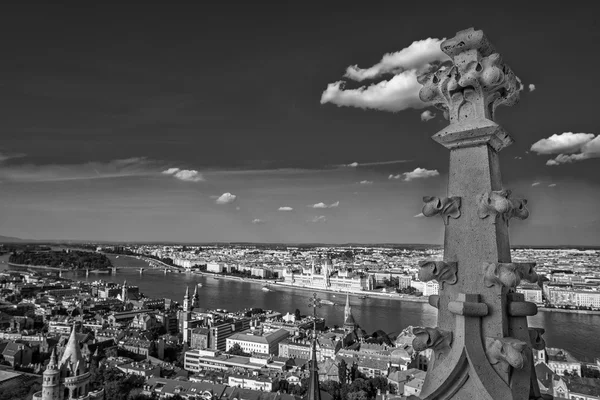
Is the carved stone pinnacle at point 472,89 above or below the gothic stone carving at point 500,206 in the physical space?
above

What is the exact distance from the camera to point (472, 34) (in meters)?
0.90

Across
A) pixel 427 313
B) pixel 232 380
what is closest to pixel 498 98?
pixel 232 380

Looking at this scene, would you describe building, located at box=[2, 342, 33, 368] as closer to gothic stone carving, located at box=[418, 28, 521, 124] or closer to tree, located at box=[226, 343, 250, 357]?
tree, located at box=[226, 343, 250, 357]

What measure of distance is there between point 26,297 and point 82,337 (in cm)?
1336

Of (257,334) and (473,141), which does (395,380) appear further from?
(473,141)

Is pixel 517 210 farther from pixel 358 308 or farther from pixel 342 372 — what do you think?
pixel 358 308

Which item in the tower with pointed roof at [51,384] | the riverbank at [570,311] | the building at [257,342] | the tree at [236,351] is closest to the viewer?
the tower with pointed roof at [51,384]

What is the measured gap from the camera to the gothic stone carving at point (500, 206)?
824 millimetres

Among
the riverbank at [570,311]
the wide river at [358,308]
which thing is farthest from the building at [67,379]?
the riverbank at [570,311]

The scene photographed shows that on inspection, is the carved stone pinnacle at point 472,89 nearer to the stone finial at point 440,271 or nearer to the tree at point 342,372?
the stone finial at point 440,271

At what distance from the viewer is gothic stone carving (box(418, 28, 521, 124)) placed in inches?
35.4

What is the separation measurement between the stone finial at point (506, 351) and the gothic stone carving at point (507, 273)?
0.31ft

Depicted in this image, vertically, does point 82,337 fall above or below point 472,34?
below

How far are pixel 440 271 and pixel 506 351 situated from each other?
0.56ft
